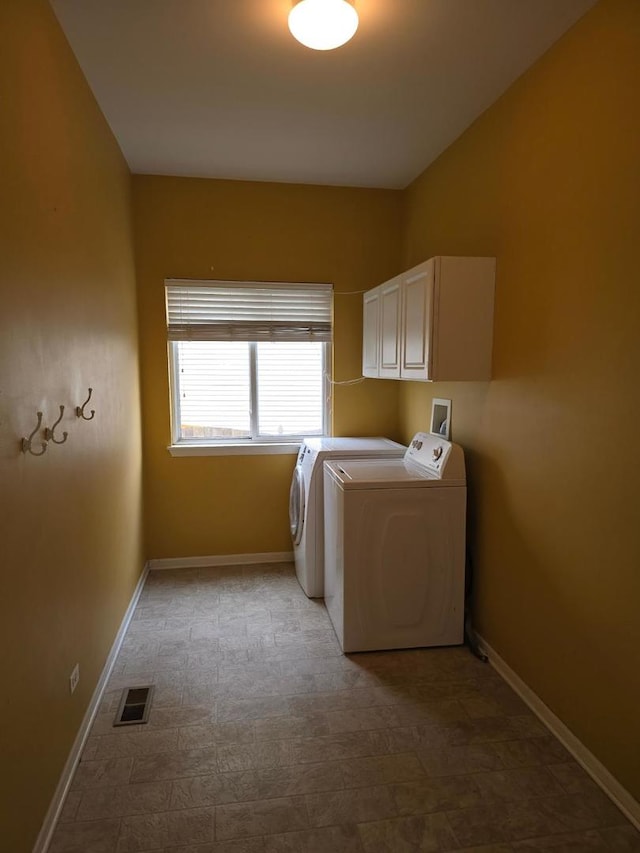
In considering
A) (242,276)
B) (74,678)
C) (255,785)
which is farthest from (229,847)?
(242,276)

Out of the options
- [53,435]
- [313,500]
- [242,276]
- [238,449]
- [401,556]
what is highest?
[242,276]

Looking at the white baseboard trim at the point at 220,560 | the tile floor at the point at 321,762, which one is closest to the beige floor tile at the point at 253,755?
the tile floor at the point at 321,762

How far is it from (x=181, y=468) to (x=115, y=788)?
2.13 meters

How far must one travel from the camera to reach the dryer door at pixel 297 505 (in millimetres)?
3314

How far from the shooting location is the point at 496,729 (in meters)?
2.07

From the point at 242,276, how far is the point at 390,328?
120 cm

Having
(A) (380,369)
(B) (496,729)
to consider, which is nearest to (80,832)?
(B) (496,729)

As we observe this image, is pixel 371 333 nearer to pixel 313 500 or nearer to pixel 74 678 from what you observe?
pixel 313 500

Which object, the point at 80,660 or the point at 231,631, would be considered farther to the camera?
the point at 231,631

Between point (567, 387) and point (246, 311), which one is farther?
point (246, 311)

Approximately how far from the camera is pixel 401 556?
260 cm

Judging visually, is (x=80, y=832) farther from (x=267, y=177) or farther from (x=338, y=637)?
(x=267, y=177)

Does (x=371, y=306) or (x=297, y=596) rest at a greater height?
(x=371, y=306)

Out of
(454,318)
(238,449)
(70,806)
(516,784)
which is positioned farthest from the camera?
(238,449)
